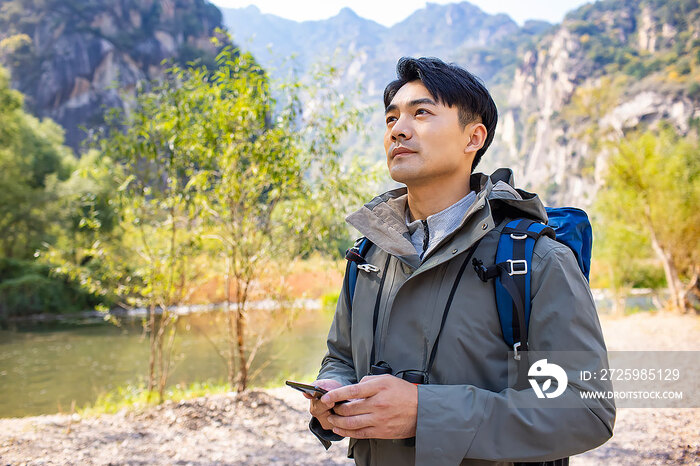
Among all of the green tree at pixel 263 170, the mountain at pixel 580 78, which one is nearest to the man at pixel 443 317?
the green tree at pixel 263 170

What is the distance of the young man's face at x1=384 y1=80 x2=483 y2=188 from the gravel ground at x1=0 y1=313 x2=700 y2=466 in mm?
3386

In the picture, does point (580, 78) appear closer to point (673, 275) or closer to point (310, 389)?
point (673, 275)

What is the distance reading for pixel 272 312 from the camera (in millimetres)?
5934

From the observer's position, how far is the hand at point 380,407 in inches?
39.4

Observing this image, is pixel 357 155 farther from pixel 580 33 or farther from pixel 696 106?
pixel 580 33

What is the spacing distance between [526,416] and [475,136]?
0.72 metres

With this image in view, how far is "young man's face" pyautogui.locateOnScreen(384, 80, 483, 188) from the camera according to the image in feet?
4.19

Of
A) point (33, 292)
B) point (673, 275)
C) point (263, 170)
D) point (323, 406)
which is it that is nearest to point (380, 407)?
point (323, 406)

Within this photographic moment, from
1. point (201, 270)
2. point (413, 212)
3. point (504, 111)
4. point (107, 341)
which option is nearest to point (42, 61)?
point (107, 341)

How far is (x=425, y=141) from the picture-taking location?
1.28 metres

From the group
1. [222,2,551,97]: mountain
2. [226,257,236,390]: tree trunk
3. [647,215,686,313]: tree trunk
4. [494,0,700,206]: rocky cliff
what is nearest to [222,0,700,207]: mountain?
[494,0,700,206]: rocky cliff

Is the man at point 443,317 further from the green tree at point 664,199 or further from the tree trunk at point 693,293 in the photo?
the tree trunk at point 693,293

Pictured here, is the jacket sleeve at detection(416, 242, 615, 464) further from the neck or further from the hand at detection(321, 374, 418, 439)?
the neck

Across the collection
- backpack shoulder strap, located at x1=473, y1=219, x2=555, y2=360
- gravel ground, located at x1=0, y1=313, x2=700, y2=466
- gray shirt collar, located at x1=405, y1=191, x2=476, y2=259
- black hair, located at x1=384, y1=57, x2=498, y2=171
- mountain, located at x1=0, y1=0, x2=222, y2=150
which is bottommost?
gravel ground, located at x1=0, y1=313, x2=700, y2=466
